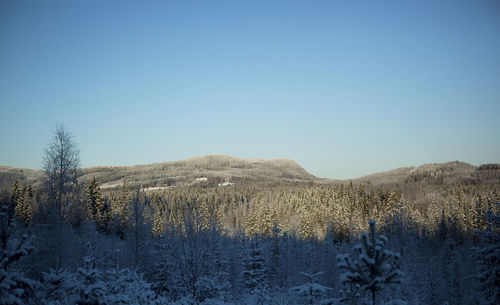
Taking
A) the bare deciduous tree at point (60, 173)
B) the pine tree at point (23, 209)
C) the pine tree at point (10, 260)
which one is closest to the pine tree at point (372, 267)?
the pine tree at point (10, 260)

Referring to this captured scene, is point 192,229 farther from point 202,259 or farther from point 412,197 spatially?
point 412,197

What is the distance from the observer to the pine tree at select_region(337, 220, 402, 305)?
22.2 feet

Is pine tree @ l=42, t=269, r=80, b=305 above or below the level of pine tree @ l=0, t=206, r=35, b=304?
below

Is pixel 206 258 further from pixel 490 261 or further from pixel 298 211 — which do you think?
pixel 298 211

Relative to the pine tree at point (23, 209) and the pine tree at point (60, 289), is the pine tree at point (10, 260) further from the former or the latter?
the pine tree at point (23, 209)

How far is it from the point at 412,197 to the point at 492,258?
12373 centimetres

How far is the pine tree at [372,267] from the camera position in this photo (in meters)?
6.75

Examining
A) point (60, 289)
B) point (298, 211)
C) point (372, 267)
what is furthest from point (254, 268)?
point (298, 211)

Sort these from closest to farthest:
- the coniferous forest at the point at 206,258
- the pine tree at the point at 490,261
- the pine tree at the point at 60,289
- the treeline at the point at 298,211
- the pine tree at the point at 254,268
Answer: the coniferous forest at the point at 206,258, the pine tree at the point at 60,289, the pine tree at the point at 490,261, the pine tree at the point at 254,268, the treeline at the point at 298,211

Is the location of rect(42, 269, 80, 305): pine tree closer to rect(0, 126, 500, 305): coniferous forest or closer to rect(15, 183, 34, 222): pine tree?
rect(0, 126, 500, 305): coniferous forest

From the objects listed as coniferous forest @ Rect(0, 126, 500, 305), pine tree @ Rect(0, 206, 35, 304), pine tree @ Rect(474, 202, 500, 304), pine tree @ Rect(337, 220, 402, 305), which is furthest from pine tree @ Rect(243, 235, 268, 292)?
pine tree @ Rect(0, 206, 35, 304)

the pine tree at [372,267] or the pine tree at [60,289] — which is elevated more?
the pine tree at [372,267]

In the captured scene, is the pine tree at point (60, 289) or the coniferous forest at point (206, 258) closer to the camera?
the coniferous forest at point (206, 258)

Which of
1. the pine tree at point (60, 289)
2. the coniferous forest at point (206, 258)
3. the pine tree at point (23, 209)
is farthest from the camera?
the pine tree at point (23, 209)
